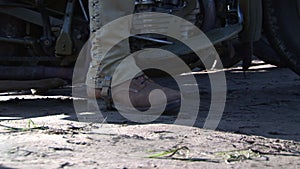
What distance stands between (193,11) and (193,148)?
150cm

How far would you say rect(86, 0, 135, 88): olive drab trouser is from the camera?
112 inches

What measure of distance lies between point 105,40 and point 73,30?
747 millimetres

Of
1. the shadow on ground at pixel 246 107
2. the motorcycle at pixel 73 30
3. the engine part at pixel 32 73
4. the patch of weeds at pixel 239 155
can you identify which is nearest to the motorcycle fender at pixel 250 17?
the motorcycle at pixel 73 30

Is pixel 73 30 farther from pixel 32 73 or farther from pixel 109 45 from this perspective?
pixel 109 45

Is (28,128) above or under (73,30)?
under

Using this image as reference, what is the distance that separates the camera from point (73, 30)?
11.6 feet

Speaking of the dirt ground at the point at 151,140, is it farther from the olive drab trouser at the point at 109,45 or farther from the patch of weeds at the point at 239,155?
the olive drab trouser at the point at 109,45

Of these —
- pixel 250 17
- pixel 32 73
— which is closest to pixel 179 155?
pixel 250 17

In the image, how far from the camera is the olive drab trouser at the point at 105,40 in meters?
2.84

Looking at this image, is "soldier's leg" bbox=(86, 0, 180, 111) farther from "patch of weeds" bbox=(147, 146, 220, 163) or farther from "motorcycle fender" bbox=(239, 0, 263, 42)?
"patch of weeds" bbox=(147, 146, 220, 163)

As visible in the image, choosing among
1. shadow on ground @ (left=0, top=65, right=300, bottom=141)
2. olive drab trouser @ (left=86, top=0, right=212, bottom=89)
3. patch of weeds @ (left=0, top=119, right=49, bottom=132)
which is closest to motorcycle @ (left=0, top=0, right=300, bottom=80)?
shadow on ground @ (left=0, top=65, right=300, bottom=141)

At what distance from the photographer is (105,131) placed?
7.91 feet

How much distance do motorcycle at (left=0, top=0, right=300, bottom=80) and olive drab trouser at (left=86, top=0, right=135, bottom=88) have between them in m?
0.51

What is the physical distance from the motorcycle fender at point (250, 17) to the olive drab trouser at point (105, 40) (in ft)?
2.35
